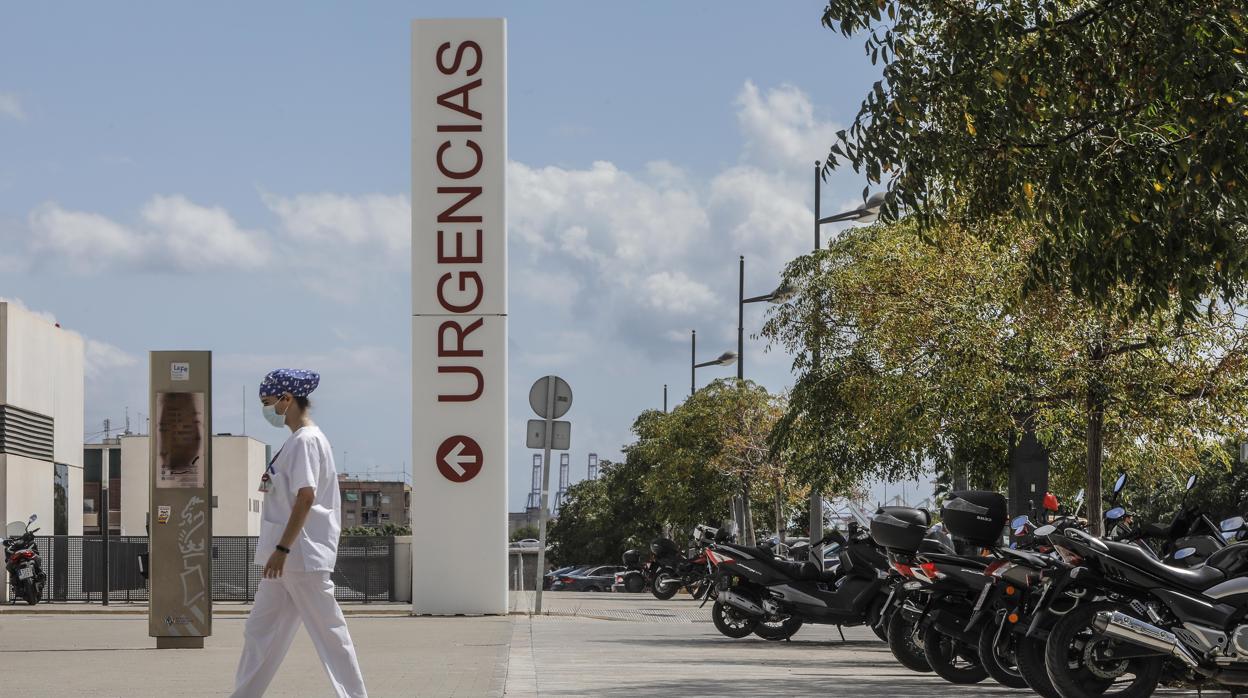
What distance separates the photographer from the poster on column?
596 inches

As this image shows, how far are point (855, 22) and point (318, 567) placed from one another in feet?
18.7

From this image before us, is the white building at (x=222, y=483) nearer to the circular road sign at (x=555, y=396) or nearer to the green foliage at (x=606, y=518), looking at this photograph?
the green foliage at (x=606, y=518)

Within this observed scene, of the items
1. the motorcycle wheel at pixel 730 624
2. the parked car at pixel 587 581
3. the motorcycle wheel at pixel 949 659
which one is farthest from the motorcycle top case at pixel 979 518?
the parked car at pixel 587 581

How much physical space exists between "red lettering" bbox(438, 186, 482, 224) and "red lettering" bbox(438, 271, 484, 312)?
641 mm

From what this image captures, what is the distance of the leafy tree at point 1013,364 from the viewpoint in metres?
19.3

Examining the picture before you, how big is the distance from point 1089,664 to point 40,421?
90.2 feet

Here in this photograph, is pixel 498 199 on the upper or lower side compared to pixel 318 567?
upper

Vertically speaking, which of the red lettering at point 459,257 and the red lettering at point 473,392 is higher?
the red lettering at point 459,257

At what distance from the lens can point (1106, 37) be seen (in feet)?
36.4

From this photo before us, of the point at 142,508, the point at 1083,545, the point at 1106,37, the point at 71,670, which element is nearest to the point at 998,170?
the point at 1106,37

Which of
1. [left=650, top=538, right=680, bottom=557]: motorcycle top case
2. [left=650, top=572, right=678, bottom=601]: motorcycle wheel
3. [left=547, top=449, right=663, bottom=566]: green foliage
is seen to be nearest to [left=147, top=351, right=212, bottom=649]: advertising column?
[left=650, top=572, right=678, bottom=601]: motorcycle wheel

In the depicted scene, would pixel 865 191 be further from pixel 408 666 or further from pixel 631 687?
pixel 408 666

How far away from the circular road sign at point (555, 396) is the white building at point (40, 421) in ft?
37.4

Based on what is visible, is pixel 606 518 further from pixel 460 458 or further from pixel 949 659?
pixel 949 659
